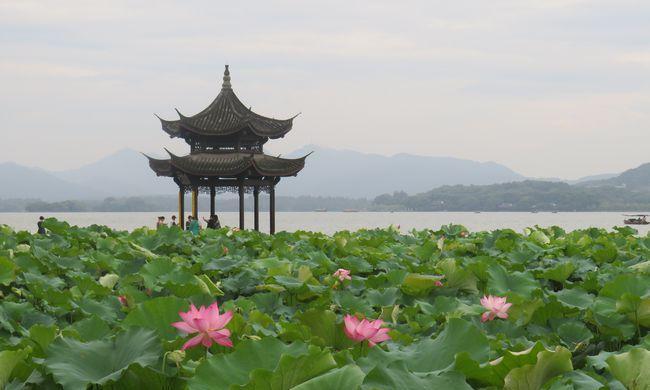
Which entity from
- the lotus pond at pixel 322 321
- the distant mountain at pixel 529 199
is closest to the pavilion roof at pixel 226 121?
the lotus pond at pixel 322 321

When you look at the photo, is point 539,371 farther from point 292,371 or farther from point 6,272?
point 6,272

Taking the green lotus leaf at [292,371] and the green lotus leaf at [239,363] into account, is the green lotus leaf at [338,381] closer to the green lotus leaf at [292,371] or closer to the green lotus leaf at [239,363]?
the green lotus leaf at [292,371]

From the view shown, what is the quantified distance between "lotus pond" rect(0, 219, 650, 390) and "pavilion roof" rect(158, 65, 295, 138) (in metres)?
22.3

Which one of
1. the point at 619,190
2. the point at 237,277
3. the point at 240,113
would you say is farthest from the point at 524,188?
the point at 237,277

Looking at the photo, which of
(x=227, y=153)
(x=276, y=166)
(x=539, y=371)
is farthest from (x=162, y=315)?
(x=227, y=153)

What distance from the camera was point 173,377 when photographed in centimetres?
204

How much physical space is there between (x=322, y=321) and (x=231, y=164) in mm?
25523

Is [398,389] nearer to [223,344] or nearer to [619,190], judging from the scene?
[223,344]

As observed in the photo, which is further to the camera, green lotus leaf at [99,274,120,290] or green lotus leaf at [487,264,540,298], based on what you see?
green lotus leaf at [99,274,120,290]

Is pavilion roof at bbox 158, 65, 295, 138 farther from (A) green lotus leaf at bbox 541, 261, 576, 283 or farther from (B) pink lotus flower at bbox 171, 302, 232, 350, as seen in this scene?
(B) pink lotus flower at bbox 171, 302, 232, 350

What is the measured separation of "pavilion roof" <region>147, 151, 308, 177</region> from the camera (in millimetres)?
27703

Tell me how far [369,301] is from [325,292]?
236 millimetres

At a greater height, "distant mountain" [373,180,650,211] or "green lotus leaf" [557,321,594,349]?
"distant mountain" [373,180,650,211]

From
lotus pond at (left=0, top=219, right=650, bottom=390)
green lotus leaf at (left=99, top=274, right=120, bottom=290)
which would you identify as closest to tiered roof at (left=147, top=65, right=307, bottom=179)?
lotus pond at (left=0, top=219, right=650, bottom=390)
